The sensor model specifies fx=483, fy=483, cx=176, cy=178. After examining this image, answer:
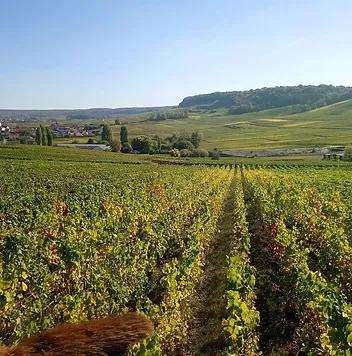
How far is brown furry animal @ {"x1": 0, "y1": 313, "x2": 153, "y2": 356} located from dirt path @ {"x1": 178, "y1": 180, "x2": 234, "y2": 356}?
738 centimetres

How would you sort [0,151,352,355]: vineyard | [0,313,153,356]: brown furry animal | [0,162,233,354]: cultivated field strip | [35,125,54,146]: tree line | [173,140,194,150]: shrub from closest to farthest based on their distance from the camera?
[0,313,153,356]: brown furry animal < [0,151,352,355]: vineyard < [0,162,233,354]: cultivated field strip < [35,125,54,146]: tree line < [173,140,194,150]: shrub

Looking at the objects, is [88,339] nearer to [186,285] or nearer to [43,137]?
[186,285]

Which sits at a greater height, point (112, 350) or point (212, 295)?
point (112, 350)

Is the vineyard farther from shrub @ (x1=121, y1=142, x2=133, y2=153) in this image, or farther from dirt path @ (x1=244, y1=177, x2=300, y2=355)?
Result: shrub @ (x1=121, y1=142, x2=133, y2=153)

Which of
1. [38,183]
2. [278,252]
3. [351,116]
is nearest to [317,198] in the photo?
[278,252]

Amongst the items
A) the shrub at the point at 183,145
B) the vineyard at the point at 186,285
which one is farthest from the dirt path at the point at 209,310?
the shrub at the point at 183,145

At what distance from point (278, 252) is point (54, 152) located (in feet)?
227

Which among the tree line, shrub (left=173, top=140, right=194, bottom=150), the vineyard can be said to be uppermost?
the tree line

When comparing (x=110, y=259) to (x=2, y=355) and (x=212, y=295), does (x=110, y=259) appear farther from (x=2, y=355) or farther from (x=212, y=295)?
(x=2, y=355)

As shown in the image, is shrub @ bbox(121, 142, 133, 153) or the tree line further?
shrub @ bbox(121, 142, 133, 153)

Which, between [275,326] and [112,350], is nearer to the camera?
[112,350]

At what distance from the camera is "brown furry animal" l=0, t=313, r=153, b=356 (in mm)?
2461

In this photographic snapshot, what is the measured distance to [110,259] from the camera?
12477 mm

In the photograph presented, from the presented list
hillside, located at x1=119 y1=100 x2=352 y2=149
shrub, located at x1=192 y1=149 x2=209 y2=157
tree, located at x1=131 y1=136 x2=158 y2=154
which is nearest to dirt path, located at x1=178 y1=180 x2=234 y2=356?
shrub, located at x1=192 y1=149 x2=209 y2=157
